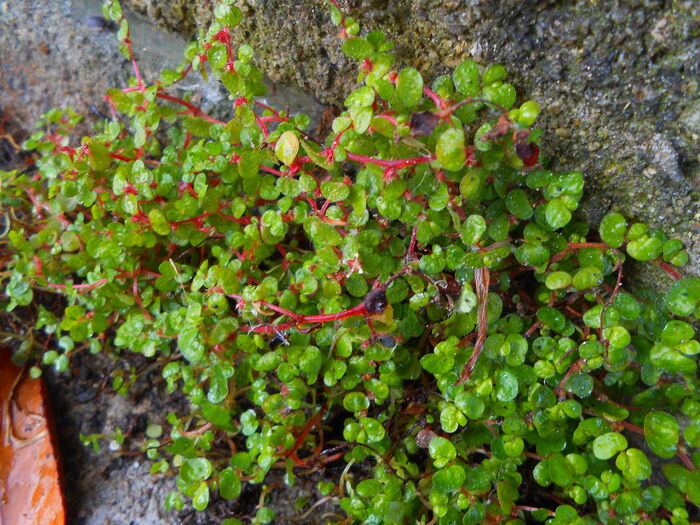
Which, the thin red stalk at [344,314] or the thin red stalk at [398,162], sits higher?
the thin red stalk at [398,162]

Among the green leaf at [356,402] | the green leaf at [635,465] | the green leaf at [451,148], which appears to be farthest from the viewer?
the green leaf at [356,402]

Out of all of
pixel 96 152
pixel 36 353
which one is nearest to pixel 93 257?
pixel 96 152

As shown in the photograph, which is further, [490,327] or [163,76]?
[163,76]

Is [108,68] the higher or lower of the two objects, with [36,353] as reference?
higher

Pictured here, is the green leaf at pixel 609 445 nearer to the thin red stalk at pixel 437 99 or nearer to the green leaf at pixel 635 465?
the green leaf at pixel 635 465

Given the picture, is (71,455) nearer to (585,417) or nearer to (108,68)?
(108,68)

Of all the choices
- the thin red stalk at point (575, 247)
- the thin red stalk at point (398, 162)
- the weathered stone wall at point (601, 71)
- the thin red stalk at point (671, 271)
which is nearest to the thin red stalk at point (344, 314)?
the thin red stalk at point (398, 162)

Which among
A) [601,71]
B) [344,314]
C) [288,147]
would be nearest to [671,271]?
[601,71]
